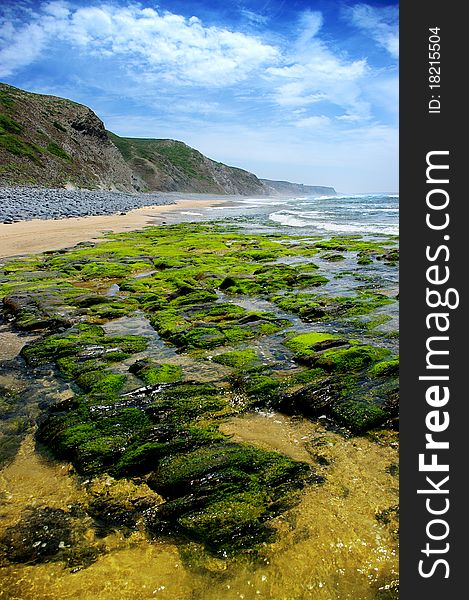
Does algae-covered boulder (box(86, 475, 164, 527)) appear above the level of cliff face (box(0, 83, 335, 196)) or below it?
below

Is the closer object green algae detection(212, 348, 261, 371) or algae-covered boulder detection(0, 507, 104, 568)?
algae-covered boulder detection(0, 507, 104, 568)

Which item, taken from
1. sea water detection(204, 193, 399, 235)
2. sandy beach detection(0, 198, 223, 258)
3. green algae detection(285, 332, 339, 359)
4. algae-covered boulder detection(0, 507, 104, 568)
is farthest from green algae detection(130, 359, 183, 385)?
sea water detection(204, 193, 399, 235)

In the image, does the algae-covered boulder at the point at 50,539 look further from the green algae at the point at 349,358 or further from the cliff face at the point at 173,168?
the cliff face at the point at 173,168

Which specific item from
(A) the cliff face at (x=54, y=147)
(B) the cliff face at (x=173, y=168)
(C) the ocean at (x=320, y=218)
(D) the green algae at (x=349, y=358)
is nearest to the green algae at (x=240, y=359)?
(D) the green algae at (x=349, y=358)

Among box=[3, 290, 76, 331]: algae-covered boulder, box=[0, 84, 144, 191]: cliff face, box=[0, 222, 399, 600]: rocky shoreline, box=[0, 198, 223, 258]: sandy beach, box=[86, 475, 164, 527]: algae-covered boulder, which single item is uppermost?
box=[0, 84, 144, 191]: cliff face

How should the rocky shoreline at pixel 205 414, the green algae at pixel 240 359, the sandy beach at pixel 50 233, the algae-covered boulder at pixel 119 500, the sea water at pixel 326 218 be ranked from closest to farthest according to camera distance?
the rocky shoreline at pixel 205 414
the algae-covered boulder at pixel 119 500
the green algae at pixel 240 359
the sandy beach at pixel 50 233
the sea water at pixel 326 218

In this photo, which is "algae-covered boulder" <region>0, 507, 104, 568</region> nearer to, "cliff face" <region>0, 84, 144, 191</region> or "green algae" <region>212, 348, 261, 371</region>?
"green algae" <region>212, 348, 261, 371</region>

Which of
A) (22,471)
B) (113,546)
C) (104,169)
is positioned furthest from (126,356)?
(104,169)

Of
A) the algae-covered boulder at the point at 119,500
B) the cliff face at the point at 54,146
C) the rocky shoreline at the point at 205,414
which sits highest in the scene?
the cliff face at the point at 54,146

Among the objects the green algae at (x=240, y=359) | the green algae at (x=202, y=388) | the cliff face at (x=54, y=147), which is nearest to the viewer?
the green algae at (x=202, y=388)

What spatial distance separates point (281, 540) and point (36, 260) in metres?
19.3

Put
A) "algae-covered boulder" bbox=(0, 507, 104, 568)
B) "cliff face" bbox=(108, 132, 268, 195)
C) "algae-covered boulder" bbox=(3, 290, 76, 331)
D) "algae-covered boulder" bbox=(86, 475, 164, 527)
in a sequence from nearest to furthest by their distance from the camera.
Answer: "algae-covered boulder" bbox=(0, 507, 104, 568) → "algae-covered boulder" bbox=(86, 475, 164, 527) → "algae-covered boulder" bbox=(3, 290, 76, 331) → "cliff face" bbox=(108, 132, 268, 195)

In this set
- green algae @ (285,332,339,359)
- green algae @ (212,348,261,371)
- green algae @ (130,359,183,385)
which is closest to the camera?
green algae @ (130,359,183,385)

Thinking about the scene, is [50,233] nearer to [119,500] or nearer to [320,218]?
[119,500]
